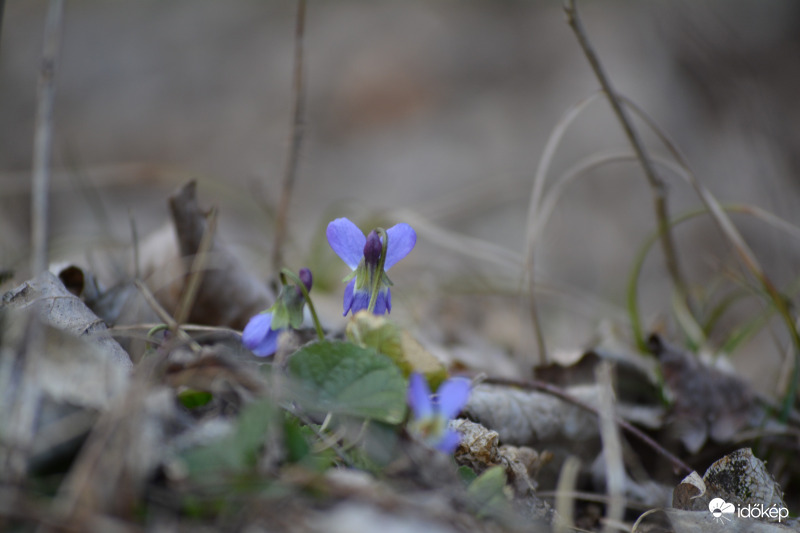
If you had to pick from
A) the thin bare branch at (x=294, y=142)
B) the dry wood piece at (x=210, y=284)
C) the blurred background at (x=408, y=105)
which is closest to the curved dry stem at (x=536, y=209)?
the dry wood piece at (x=210, y=284)

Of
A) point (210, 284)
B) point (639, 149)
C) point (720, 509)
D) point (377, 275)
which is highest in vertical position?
point (639, 149)

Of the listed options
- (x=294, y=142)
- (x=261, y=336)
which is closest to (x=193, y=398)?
(x=261, y=336)

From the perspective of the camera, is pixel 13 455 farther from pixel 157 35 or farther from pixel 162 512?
pixel 157 35

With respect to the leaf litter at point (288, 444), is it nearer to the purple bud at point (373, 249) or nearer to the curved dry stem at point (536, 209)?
the purple bud at point (373, 249)

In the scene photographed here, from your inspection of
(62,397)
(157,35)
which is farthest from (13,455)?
(157,35)

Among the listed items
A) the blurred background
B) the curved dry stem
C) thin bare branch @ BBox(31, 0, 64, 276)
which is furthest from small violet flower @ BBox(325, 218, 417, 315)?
the blurred background

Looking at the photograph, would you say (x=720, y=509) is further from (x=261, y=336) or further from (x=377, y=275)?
(x=261, y=336)
